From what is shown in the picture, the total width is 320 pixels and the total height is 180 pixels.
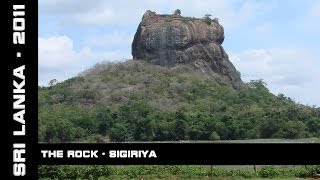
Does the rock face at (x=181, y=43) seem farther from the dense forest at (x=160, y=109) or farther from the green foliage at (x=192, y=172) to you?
the green foliage at (x=192, y=172)

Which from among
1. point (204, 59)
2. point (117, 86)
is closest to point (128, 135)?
point (117, 86)

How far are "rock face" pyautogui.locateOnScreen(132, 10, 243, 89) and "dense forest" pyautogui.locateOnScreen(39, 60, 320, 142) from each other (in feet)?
11.4

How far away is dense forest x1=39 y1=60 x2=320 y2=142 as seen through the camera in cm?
2502

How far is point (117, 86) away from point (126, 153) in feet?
165

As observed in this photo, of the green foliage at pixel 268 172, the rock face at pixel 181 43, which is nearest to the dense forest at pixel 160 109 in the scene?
the green foliage at pixel 268 172

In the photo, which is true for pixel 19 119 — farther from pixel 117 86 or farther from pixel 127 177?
pixel 117 86

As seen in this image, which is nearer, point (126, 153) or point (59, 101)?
point (126, 153)

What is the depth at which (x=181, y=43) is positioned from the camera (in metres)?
74.6

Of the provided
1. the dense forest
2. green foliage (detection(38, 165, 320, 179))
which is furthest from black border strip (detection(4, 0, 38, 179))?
the dense forest

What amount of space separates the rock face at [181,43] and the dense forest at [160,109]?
3.48 m

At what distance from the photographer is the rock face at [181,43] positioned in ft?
235

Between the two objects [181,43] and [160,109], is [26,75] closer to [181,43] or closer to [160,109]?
[160,109]

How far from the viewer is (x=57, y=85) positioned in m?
45.8

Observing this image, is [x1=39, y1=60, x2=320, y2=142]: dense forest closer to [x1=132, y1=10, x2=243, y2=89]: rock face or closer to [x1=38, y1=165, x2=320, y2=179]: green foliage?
[x1=38, y1=165, x2=320, y2=179]: green foliage
